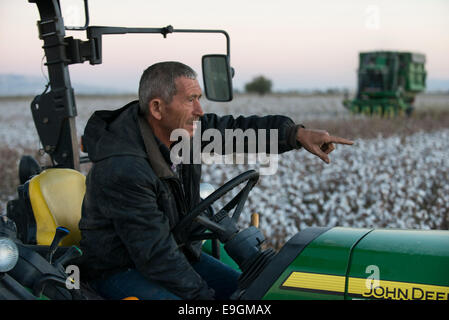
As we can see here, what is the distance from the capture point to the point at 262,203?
6.01 m

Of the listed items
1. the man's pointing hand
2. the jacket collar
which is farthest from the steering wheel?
the man's pointing hand

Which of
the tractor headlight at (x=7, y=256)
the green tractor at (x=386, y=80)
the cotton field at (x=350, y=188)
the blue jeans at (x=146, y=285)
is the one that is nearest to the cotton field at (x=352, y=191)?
the cotton field at (x=350, y=188)

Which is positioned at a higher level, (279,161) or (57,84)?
(57,84)

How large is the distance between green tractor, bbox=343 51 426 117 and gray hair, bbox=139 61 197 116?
18422 mm

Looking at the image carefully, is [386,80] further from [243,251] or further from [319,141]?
[243,251]

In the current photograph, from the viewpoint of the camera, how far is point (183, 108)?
→ 225cm

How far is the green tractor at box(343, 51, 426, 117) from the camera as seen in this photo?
20281mm

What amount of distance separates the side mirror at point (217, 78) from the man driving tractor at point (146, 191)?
0.44 m

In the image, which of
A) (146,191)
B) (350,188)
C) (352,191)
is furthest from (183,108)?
(350,188)

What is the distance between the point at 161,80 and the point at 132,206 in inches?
22.7

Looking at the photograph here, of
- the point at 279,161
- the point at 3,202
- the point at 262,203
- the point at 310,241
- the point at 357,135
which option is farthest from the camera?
Answer: the point at 357,135

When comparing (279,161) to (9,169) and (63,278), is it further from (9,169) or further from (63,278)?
(63,278)
